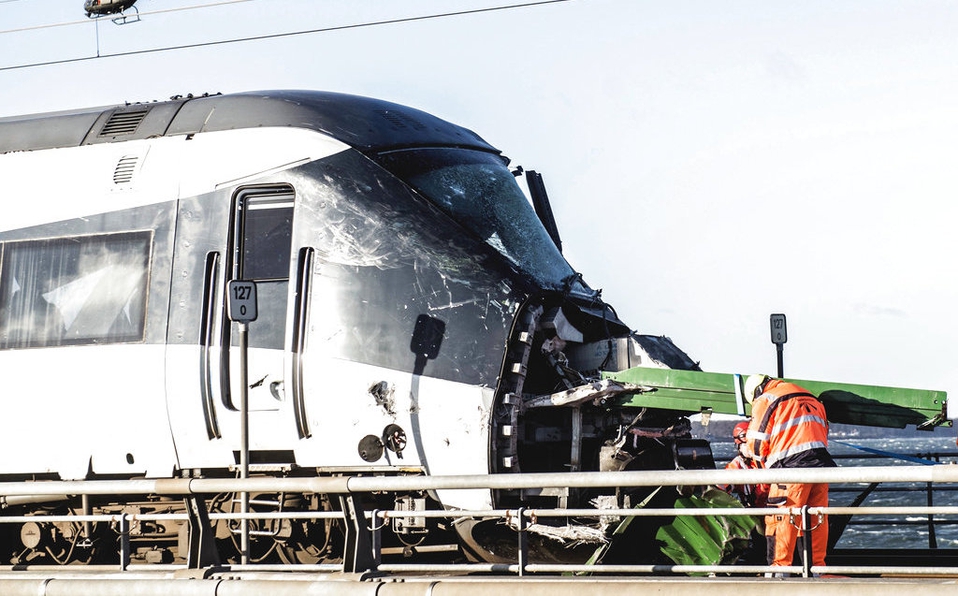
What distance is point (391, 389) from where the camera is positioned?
380 inches

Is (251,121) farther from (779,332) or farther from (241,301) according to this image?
(779,332)

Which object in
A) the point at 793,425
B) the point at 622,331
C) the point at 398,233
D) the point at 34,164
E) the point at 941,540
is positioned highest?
the point at 34,164

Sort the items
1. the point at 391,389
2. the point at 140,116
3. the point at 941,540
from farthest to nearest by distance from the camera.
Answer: the point at 941,540, the point at 140,116, the point at 391,389

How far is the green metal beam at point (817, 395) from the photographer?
364 inches

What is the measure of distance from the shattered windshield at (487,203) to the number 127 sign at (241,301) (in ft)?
5.42

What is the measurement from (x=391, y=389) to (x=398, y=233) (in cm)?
135

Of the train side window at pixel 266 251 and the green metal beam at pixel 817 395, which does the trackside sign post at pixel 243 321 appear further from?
the green metal beam at pixel 817 395

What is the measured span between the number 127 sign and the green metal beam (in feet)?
9.76

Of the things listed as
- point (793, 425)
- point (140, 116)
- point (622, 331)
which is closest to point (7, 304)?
point (140, 116)

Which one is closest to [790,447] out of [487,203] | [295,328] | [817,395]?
[817,395]

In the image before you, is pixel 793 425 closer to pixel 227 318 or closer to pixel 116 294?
pixel 227 318

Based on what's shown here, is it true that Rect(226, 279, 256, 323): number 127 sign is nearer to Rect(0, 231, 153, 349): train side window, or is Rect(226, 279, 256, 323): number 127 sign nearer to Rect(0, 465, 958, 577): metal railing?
Rect(0, 231, 153, 349): train side window

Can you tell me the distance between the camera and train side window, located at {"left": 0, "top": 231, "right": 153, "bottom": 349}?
34.7 ft

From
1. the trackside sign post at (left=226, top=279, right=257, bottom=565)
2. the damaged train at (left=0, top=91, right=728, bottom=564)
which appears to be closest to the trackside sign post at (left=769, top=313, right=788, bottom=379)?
the damaged train at (left=0, top=91, right=728, bottom=564)
